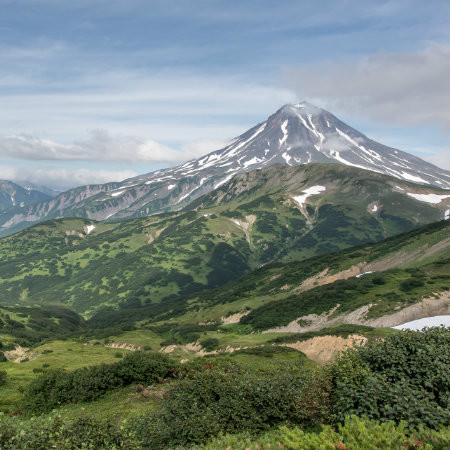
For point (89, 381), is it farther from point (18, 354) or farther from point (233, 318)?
point (233, 318)

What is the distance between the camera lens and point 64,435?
1574 centimetres

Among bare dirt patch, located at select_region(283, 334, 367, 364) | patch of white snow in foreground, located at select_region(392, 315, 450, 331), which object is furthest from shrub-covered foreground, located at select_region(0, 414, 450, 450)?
patch of white snow in foreground, located at select_region(392, 315, 450, 331)

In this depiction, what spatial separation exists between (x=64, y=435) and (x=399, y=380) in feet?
63.0

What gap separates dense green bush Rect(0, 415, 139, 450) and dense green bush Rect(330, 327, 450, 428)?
12157mm

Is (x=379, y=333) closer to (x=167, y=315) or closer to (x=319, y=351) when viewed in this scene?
(x=319, y=351)

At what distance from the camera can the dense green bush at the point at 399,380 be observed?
1605 centimetres

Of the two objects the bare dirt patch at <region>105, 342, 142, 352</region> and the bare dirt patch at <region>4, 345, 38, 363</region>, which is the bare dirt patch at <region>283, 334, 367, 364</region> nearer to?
the bare dirt patch at <region>105, 342, 142, 352</region>

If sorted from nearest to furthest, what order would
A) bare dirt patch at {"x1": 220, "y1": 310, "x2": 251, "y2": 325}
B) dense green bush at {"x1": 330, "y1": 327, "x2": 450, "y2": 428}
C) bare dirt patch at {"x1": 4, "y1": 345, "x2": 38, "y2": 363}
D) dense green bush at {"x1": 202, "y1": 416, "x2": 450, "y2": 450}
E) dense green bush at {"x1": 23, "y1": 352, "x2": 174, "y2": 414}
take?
1. dense green bush at {"x1": 202, "y1": 416, "x2": 450, "y2": 450}
2. dense green bush at {"x1": 330, "y1": 327, "x2": 450, "y2": 428}
3. dense green bush at {"x1": 23, "y1": 352, "x2": 174, "y2": 414}
4. bare dirt patch at {"x1": 4, "y1": 345, "x2": 38, "y2": 363}
5. bare dirt patch at {"x1": 220, "y1": 310, "x2": 251, "y2": 325}

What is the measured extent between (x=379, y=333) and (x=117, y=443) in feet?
163

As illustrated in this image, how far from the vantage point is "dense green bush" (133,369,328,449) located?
761 inches

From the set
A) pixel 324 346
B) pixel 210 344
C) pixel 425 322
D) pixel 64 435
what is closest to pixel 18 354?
pixel 210 344

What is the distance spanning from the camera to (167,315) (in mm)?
177000

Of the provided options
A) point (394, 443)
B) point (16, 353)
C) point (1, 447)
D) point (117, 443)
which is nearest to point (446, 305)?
point (394, 443)

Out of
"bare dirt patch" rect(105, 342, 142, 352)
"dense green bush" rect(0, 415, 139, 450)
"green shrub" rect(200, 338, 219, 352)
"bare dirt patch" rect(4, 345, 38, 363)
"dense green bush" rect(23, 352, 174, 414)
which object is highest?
"dense green bush" rect(0, 415, 139, 450)
